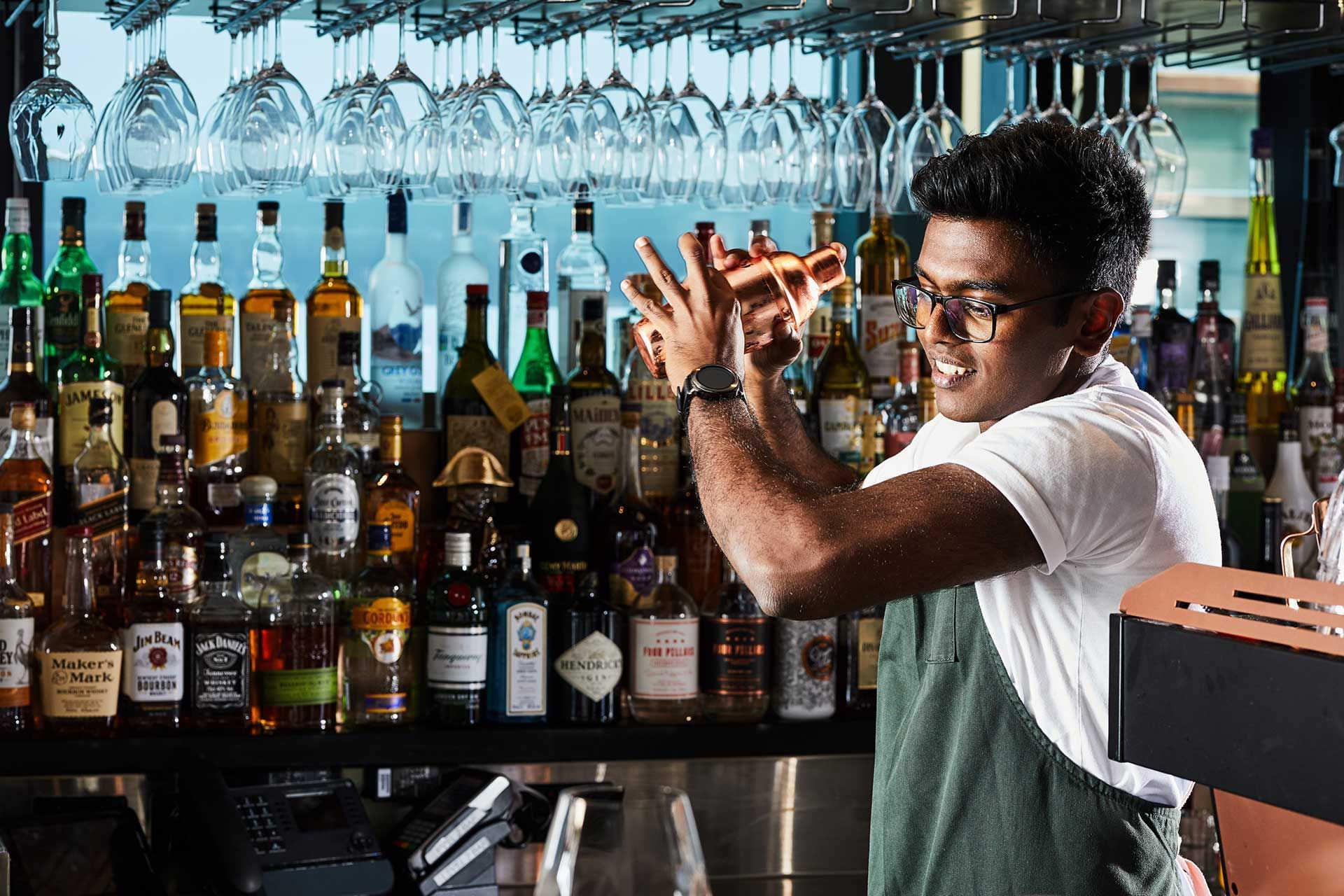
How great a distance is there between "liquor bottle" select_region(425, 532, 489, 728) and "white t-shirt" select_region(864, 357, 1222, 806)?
2.66ft

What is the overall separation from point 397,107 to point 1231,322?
1.44 metres

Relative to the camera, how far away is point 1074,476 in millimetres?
1165

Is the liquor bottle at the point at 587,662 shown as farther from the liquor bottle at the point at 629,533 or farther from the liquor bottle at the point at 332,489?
the liquor bottle at the point at 332,489

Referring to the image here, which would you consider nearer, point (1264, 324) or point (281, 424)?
point (281, 424)

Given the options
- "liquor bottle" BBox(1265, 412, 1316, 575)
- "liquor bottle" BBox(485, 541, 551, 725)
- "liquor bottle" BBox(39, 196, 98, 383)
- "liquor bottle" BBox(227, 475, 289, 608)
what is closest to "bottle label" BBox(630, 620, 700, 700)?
"liquor bottle" BBox(485, 541, 551, 725)

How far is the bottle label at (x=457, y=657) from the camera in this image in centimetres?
194

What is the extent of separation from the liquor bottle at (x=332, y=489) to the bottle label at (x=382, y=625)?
0.08 meters

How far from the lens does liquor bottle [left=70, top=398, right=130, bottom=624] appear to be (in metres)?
1.93

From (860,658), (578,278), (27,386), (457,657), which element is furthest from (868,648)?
(27,386)

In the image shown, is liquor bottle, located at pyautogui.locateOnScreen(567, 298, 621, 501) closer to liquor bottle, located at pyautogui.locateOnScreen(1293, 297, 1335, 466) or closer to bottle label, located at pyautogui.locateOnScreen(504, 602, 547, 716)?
bottle label, located at pyautogui.locateOnScreen(504, 602, 547, 716)

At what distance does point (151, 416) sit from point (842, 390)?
3.07 feet

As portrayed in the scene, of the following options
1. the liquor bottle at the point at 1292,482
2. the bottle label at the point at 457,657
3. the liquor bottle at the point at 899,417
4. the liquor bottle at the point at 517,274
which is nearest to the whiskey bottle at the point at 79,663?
the bottle label at the point at 457,657

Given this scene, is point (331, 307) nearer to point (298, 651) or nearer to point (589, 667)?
point (298, 651)

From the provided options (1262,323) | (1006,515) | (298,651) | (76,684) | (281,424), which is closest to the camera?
(1006,515)
